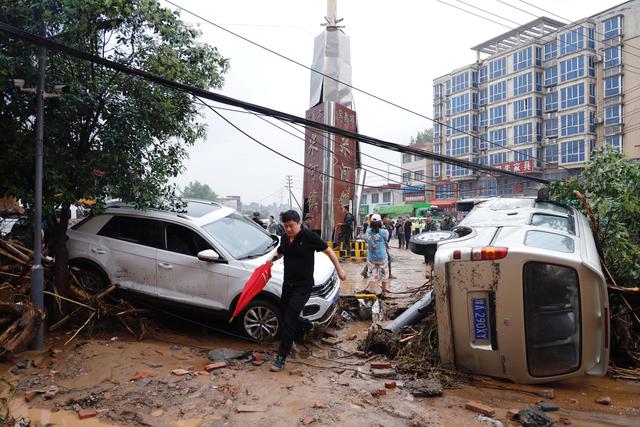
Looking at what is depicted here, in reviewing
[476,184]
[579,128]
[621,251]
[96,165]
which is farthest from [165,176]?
[476,184]

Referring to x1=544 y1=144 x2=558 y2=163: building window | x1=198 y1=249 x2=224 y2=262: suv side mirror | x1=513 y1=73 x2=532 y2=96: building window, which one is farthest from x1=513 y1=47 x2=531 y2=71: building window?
x1=198 y1=249 x2=224 y2=262: suv side mirror

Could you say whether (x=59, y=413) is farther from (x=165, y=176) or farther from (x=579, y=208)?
(x=579, y=208)

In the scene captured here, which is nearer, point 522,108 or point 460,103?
point 522,108

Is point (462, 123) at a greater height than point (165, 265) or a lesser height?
greater

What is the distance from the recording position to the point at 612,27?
34656mm

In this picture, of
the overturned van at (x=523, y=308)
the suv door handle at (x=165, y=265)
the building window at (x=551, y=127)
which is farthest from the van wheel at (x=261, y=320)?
the building window at (x=551, y=127)

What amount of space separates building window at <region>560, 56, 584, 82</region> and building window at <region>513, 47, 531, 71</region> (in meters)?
3.25

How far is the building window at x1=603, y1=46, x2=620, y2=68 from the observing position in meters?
34.6

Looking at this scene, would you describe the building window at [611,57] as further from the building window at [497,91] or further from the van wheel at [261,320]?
the van wheel at [261,320]

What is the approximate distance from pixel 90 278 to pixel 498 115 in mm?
47150

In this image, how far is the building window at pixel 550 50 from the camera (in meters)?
40.4

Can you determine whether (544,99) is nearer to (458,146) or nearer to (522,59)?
(522,59)

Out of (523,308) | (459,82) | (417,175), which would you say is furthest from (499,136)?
(523,308)

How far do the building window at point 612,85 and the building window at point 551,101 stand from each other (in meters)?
4.66
